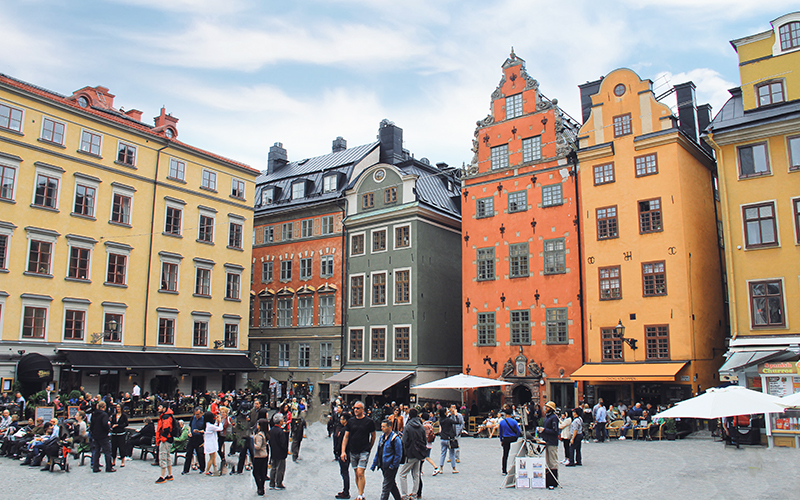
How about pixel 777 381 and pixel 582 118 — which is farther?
pixel 582 118

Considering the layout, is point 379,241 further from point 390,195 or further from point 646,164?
point 646,164

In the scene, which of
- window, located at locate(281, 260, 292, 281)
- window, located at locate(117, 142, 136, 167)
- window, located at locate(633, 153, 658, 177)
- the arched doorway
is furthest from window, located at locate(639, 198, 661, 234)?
window, located at locate(117, 142, 136, 167)

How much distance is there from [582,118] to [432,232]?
10.7 m

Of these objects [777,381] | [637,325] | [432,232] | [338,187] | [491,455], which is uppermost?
[338,187]

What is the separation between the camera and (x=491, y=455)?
22250mm

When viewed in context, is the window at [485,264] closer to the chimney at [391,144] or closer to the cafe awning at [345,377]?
the cafe awning at [345,377]

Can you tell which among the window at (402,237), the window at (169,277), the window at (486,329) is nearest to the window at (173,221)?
the window at (169,277)

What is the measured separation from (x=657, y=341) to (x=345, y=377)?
17724 mm

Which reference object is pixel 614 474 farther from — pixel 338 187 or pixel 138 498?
pixel 338 187

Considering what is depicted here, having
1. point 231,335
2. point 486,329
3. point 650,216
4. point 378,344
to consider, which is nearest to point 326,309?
point 378,344

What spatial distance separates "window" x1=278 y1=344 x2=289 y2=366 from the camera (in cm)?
4369

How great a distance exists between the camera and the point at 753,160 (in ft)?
91.5

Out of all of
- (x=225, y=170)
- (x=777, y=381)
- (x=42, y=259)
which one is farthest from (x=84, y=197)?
(x=777, y=381)

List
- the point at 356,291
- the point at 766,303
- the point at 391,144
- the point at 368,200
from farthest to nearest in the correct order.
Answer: the point at 391,144
the point at 368,200
the point at 356,291
the point at 766,303
